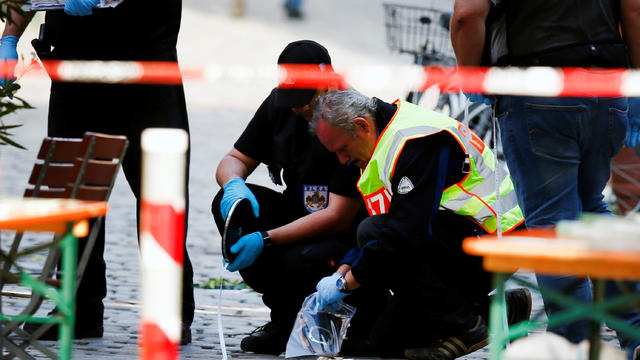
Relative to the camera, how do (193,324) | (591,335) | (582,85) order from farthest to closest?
(193,324)
(582,85)
(591,335)

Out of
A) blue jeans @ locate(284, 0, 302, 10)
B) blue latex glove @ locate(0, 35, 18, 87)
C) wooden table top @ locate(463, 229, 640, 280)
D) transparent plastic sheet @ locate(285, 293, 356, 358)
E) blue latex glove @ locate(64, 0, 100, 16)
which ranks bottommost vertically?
blue jeans @ locate(284, 0, 302, 10)

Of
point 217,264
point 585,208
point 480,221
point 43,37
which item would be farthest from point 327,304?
point 217,264

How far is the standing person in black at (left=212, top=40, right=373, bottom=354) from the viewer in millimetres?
4301

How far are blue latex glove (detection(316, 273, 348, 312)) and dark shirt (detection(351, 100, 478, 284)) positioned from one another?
0.11 m

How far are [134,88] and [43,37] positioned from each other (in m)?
0.45

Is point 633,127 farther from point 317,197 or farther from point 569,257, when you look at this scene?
point 569,257

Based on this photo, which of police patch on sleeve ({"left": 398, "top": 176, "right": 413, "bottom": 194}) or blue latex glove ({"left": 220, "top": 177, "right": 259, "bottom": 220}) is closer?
police patch on sleeve ({"left": 398, "top": 176, "right": 413, "bottom": 194})

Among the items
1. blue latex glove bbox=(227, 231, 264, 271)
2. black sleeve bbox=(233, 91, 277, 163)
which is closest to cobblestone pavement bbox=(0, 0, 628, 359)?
blue latex glove bbox=(227, 231, 264, 271)

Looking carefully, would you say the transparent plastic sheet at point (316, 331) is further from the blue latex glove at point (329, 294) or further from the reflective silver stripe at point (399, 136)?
the reflective silver stripe at point (399, 136)

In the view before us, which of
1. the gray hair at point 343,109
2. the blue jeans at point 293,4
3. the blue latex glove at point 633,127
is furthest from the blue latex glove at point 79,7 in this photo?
the blue jeans at point 293,4

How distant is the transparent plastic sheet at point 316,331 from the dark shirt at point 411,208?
11.7 inches

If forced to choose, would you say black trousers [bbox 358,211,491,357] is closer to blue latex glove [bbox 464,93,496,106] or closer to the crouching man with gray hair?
the crouching man with gray hair

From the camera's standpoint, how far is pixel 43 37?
15.1 feet

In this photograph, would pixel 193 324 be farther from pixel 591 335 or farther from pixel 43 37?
pixel 591 335
